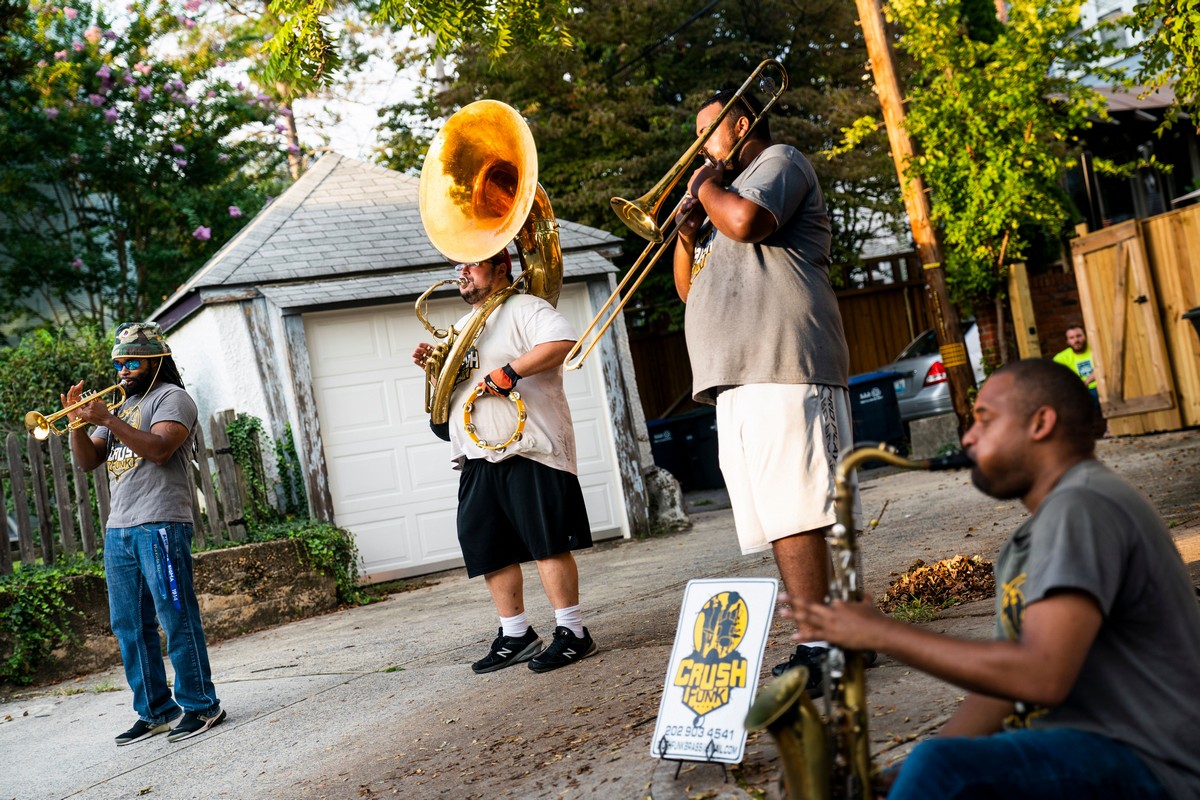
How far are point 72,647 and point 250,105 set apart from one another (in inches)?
486

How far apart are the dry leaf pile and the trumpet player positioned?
10.1 feet

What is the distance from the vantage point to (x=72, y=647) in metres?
7.94

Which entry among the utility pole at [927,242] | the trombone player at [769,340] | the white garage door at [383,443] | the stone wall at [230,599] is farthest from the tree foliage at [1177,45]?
the stone wall at [230,599]

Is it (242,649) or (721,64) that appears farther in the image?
(721,64)

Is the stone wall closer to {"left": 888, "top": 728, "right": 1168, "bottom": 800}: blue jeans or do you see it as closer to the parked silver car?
{"left": 888, "top": 728, "right": 1168, "bottom": 800}: blue jeans

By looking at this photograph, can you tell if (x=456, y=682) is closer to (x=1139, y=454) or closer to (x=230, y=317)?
(x=230, y=317)

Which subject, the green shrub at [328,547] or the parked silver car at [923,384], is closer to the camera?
the green shrub at [328,547]

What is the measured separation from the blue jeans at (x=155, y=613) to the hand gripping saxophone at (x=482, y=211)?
1330 mm

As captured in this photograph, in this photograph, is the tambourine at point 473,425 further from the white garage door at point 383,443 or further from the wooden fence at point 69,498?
the white garage door at point 383,443

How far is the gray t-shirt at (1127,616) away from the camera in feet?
6.48

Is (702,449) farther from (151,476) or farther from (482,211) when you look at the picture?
(151,476)

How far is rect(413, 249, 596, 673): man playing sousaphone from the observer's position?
5238 millimetres

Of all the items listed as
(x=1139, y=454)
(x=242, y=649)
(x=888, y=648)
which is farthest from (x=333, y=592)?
(x=888, y=648)

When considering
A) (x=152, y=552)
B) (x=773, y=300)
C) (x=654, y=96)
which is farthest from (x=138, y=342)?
(x=654, y=96)
